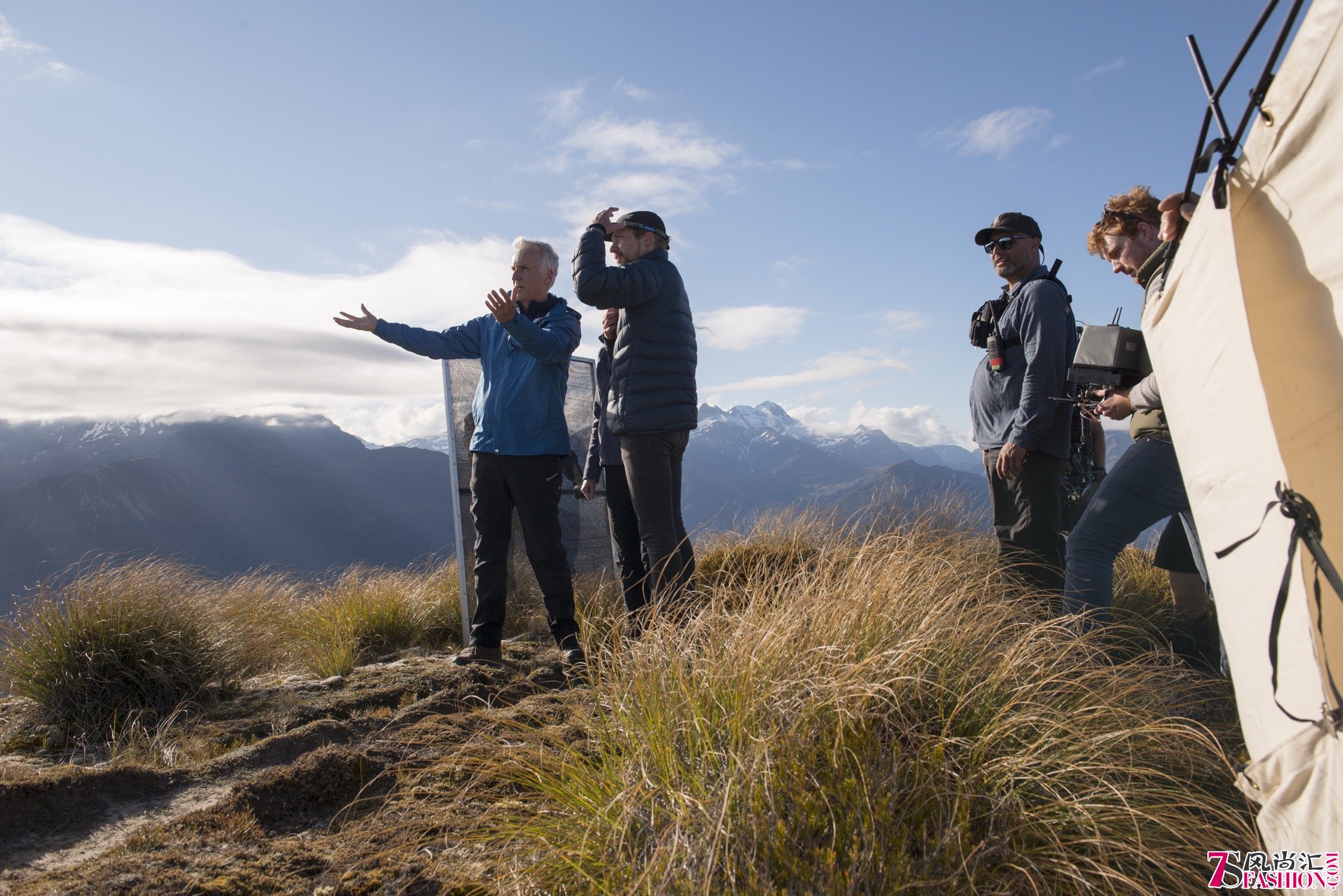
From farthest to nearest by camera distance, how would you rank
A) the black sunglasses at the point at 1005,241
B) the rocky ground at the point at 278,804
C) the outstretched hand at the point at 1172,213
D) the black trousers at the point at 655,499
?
the black sunglasses at the point at 1005,241 < the black trousers at the point at 655,499 < the outstretched hand at the point at 1172,213 < the rocky ground at the point at 278,804

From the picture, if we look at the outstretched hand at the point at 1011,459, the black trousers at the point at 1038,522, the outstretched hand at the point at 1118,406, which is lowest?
the black trousers at the point at 1038,522

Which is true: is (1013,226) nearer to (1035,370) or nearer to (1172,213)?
(1035,370)

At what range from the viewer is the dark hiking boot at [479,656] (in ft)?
13.3

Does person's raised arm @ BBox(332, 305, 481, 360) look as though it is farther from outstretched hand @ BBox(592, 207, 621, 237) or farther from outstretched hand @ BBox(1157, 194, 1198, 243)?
outstretched hand @ BBox(1157, 194, 1198, 243)

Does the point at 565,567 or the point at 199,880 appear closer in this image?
the point at 199,880

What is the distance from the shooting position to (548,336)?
380cm

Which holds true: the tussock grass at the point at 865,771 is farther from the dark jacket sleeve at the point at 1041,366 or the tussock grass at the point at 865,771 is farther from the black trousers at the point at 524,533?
the black trousers at the point at 524,533

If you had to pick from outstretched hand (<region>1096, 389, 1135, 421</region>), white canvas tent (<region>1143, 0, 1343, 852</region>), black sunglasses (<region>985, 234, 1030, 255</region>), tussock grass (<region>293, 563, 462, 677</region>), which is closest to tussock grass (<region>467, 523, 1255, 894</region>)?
white canvas tent (<region>1143, 0, 1343, 852</region>)

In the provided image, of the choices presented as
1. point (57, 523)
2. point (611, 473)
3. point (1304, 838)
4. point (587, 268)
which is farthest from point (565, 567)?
point (57, 523)

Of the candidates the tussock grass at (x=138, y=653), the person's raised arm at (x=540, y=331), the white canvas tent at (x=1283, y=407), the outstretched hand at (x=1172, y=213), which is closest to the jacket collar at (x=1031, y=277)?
the outstretched hand at (x=1172, y=213)

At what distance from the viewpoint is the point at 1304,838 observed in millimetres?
1220

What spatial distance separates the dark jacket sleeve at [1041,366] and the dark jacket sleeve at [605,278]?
5.74 feet

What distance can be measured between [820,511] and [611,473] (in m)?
3.31

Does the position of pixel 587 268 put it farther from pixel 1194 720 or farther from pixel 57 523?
pixel 57 523
